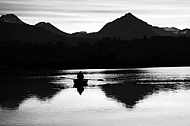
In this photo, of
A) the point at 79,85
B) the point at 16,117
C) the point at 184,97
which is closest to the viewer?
the point at 16,117

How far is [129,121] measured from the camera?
3462 cm

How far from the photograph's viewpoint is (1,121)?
34688 millimetres

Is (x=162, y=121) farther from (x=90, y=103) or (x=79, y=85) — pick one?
(x=79, y=85)

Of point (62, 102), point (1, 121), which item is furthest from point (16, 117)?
point (62, 102)

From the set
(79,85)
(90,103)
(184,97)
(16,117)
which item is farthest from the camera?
(79,85)

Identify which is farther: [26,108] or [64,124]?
[26,108]

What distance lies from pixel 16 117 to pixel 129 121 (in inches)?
454

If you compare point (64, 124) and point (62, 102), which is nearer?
point (64, 124)

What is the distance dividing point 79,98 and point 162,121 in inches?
881

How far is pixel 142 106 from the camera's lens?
148 ft

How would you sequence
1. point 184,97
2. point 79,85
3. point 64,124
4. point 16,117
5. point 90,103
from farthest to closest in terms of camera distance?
point 79,85, point 184,97, point 90,103, point 16,117, point 64,124

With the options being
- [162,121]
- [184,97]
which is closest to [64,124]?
[162,121]

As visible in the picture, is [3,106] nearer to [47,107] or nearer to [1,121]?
[47,107]

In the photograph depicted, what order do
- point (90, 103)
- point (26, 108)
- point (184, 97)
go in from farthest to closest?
Answer: point (184, 97), point (90, 103), point (26, 108)
